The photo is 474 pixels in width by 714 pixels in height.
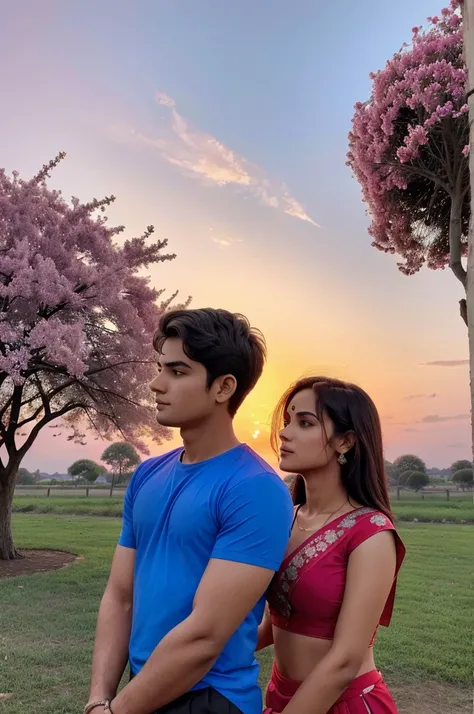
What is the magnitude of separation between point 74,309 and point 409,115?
6.79 metres

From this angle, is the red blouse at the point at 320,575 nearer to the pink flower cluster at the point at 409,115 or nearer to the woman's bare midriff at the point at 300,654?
the woman's bare midriff at the point at 300,654

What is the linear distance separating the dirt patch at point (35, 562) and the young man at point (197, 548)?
28.5 ft

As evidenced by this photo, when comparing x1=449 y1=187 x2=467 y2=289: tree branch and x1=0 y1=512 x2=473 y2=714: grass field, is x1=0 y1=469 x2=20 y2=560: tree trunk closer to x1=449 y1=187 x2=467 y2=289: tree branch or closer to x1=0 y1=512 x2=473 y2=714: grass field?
x1=0 y1=512 x2=473 y2=714: grass field

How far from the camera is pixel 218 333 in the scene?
1486 mm

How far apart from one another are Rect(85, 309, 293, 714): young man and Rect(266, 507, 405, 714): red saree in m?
0.12

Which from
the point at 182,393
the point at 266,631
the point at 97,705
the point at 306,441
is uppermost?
the point at 182,393

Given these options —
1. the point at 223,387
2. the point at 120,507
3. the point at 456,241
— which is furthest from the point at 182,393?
the point at 120,507

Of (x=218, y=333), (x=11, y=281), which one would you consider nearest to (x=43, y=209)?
(x=11, y=281)

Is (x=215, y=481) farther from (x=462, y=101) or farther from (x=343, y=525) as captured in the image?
(x=462, y=101)

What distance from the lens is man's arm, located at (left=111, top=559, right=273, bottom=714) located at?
4.12 feet

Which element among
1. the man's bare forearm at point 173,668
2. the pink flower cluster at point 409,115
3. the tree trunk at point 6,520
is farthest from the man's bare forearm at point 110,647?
the tree trunk at point 6,520

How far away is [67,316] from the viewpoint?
10.6 m

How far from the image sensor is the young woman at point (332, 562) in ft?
4.54

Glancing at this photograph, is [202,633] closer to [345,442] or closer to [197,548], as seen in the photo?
[197,548]
